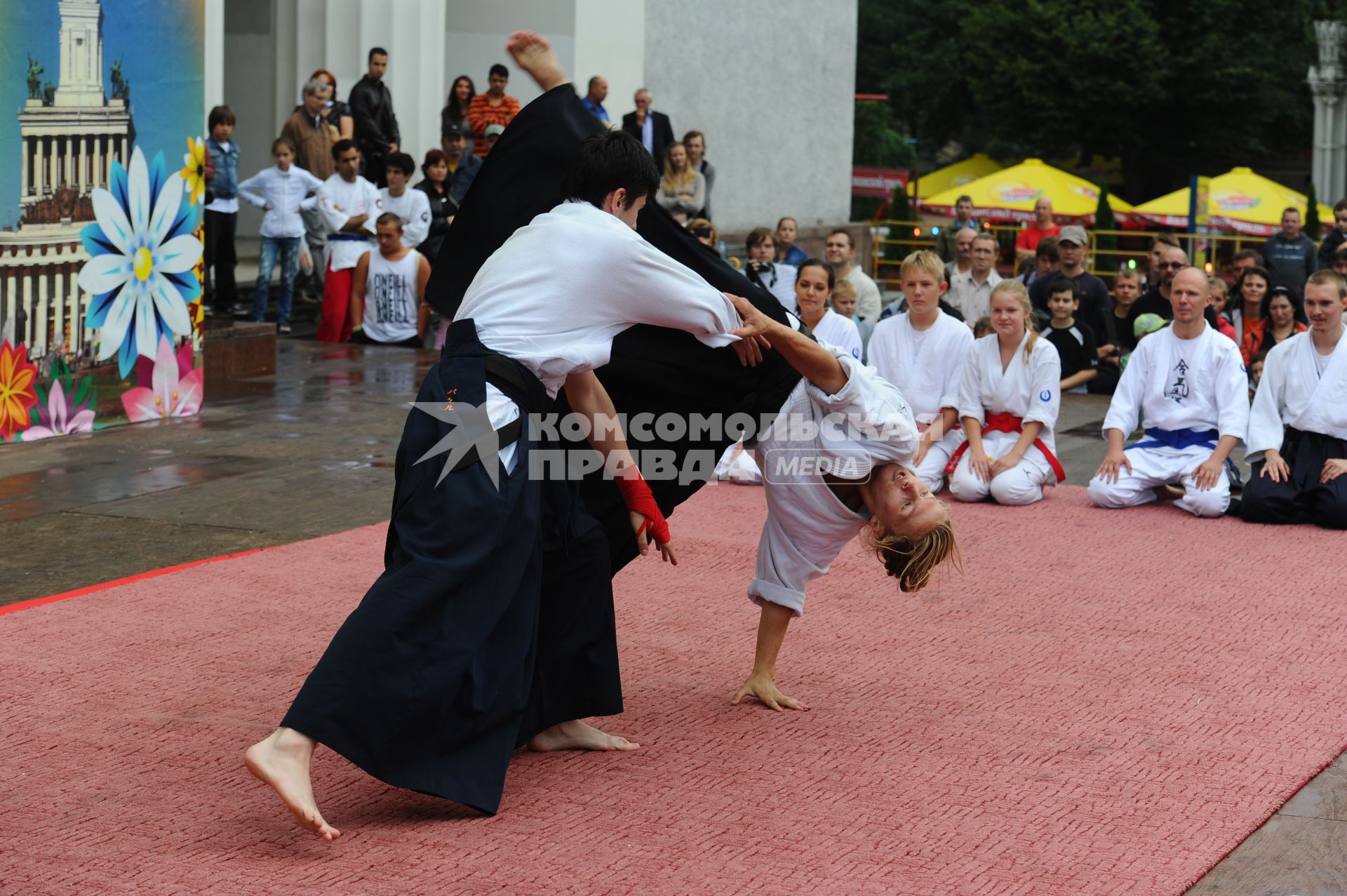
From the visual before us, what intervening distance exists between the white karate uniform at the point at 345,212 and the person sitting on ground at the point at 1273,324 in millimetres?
7071

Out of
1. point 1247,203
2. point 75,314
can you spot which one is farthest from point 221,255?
point 1247,203

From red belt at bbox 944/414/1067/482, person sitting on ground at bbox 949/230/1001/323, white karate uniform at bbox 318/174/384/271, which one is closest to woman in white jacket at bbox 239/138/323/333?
white karate uniform at bbox 318/174/384/271

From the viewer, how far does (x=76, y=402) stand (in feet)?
30.1

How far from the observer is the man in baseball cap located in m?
14.7

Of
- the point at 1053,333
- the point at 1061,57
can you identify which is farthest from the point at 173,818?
the point at 1061,57

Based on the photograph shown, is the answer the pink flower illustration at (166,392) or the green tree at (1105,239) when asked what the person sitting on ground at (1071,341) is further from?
the green tree at (1105,239)

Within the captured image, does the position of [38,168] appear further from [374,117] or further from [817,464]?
[374,117]

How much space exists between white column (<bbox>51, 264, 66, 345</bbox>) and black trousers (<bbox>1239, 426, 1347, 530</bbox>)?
6.34m

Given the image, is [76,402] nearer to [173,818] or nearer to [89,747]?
[89,747]

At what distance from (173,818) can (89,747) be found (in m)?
0.62

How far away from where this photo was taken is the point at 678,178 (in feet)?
52.8

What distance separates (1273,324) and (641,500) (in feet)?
23.3

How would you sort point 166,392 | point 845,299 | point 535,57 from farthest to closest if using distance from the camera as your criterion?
1. point 845,299
2. point 166,392
3. point 535,57

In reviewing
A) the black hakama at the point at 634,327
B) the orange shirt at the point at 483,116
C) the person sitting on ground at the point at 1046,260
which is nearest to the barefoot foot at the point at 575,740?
the black hakama at the point at 634,327
